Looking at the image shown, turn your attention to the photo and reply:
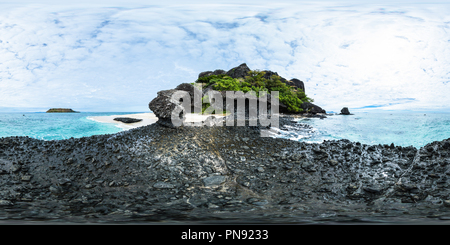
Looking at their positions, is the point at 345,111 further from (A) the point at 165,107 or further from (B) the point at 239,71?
(A) the point at 165,107

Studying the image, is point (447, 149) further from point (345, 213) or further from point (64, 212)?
point (64, 212)

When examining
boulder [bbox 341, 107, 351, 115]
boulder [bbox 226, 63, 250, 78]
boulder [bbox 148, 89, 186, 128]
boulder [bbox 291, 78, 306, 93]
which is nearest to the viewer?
boulder [bbox 148, 89, 186, 128]

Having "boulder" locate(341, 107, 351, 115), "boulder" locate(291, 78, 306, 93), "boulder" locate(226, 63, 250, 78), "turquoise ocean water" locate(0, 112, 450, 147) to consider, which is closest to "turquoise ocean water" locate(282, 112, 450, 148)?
"turquoise ocean water" locate(0, 112, 450, 147)

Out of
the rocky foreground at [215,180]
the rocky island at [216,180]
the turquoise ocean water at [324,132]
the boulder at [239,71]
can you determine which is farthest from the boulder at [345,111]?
the rocky island at [216,180]

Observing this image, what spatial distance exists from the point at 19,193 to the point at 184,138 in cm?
367

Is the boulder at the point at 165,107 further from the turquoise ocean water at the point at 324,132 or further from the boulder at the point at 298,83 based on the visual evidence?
the boulder at the point at 298,83

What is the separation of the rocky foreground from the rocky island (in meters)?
0.02

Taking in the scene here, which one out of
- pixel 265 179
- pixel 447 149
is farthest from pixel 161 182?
pixel 447 149

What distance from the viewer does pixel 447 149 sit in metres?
5.62

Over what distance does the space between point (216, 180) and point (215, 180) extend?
0.07 ft

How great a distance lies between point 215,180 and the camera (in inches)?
177

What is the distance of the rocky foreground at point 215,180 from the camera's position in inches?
124

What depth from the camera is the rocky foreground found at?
3146 mm

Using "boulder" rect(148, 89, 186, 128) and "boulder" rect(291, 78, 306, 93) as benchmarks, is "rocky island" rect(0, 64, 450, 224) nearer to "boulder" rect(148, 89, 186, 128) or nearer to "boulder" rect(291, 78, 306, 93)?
"boulder" rect(148, 89, 186, 128)
